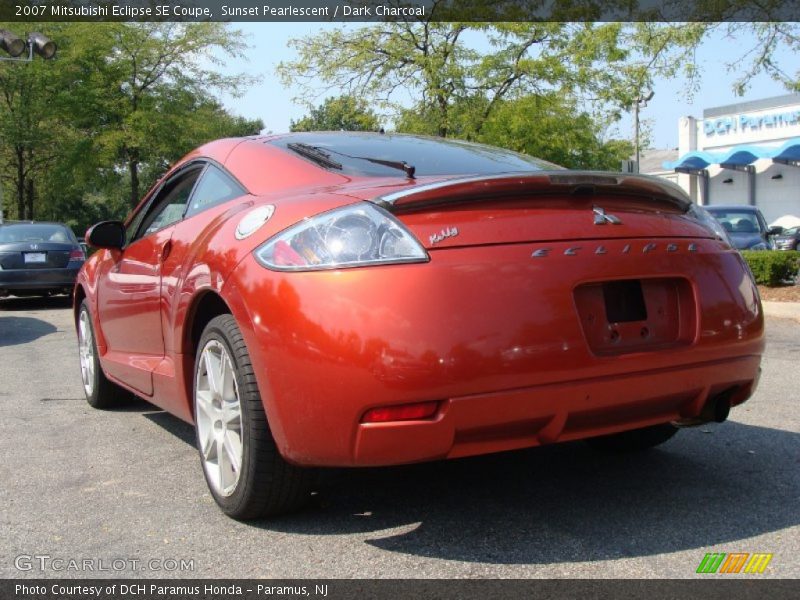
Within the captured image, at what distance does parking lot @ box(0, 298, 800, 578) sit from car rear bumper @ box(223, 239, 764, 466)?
37cm

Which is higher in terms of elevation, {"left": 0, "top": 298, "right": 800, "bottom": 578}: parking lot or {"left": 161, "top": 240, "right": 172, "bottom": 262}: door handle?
{"left": 161, "top": 240, "right": 172, "bottom": 262}: door handle

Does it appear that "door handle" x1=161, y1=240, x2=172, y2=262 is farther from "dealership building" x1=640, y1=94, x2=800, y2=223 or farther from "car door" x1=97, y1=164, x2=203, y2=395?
"dealership building" x1=640, y1=94, x2=800, y2=223

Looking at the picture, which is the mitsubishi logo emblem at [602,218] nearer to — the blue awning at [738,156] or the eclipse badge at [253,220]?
the eclipse badge at [253,220]

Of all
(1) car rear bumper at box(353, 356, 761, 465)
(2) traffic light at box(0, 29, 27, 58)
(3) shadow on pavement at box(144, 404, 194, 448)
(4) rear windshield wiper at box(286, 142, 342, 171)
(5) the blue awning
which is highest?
(2) traffic light at box(0, 29, 27, 58)

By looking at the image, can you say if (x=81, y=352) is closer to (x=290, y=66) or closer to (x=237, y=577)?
(x=237, y=577)

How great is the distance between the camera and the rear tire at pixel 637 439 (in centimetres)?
396

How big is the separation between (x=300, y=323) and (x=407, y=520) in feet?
3.12

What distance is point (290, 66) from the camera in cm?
2123

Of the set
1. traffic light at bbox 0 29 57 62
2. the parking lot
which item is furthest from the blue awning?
the parking lot

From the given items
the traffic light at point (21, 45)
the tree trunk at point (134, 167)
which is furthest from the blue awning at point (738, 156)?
the traffic light at point (21, 45)

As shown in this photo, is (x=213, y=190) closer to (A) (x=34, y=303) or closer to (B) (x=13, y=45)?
(B) (x=13, y=45)

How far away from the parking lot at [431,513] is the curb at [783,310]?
6755 mm

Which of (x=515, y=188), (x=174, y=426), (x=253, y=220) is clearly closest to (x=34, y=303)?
(x=174, y=426)

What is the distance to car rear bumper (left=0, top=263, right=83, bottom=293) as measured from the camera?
13656 mm
